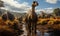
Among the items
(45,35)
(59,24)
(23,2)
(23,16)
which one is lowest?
(45,35)

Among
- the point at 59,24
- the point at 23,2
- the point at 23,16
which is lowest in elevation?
the point at 59,24

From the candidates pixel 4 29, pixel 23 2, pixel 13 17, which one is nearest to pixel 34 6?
pixel 23 2

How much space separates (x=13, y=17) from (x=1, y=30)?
1.55 ft

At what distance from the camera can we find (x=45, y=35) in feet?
14.3

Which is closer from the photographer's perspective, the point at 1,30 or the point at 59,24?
the point at 1,30

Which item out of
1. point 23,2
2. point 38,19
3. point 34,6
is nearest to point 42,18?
point 38,19

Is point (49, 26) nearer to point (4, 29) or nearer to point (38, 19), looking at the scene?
point (38, 19)

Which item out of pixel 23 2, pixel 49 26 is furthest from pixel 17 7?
pixel 49 26

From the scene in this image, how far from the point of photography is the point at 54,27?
4434mm

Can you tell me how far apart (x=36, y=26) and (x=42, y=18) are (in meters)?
0.28

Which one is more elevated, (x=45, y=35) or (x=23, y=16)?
(x=23, y=16)

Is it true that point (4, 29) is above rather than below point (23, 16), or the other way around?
below

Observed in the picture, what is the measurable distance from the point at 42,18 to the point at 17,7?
0.76 meters

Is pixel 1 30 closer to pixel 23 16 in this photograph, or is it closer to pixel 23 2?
pixel 23 16
